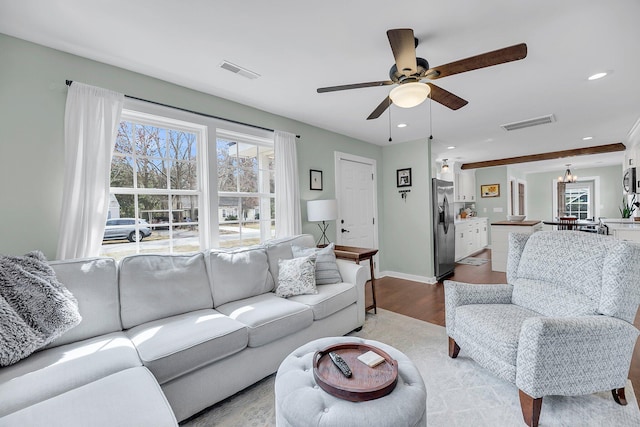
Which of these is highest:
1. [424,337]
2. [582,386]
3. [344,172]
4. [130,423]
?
[344,172]

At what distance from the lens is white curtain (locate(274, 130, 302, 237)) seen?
3.31 metres

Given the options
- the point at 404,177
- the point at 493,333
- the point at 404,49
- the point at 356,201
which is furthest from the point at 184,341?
the point at 404,177

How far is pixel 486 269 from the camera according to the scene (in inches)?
212

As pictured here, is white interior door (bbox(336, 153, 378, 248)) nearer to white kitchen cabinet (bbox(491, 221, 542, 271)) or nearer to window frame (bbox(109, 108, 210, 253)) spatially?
window frame (bbox(109, 108, 210, 253))

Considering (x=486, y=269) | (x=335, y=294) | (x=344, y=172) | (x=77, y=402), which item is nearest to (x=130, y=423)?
(x=77, y=402)

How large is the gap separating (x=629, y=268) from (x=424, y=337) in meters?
1.58

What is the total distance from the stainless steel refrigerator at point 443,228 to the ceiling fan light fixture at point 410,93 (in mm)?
2994

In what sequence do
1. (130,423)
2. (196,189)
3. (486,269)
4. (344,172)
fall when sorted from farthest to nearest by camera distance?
(486,269) → (344,172) → (196,189) → (130,423)

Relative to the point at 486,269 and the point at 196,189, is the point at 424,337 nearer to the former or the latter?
the point at 196,189

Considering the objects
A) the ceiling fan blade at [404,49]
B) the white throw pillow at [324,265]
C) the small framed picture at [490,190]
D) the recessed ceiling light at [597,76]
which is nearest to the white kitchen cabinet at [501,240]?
the small framed picture at [490,190]

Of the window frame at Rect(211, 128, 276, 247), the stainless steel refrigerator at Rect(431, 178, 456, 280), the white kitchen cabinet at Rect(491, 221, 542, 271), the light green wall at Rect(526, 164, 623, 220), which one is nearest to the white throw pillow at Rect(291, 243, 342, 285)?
the window frame at Rect(211, 128, 276, 247)

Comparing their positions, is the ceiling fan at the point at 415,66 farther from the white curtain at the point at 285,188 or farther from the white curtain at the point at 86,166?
the white curtain at the point at 86,166

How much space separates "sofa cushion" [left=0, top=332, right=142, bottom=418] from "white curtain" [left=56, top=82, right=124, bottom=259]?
2.48ft

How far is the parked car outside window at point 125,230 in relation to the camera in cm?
233
